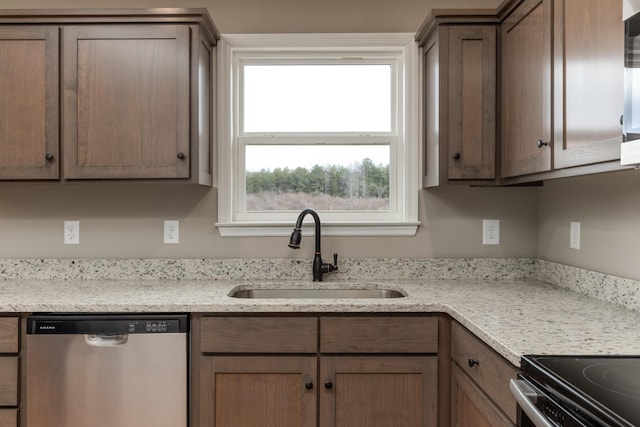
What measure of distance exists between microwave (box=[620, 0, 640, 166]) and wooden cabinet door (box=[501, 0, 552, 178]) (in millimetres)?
452

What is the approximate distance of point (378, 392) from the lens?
1.71m

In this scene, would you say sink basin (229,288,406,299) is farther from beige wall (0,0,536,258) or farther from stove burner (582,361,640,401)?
stove burner (582,361,640,401)

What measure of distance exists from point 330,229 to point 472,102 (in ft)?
3.04

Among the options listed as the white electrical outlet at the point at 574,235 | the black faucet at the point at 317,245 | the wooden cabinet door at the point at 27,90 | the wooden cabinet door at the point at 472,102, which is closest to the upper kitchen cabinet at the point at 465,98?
the wooden cabinet door at the point at 472,102

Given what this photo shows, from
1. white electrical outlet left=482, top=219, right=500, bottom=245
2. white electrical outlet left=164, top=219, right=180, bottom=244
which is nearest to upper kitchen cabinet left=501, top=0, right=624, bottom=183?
white electrical outlet left=482, top=219, right=500, bottom=245

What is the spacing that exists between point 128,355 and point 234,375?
0.41 metres

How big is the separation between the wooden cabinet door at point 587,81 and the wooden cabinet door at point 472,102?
46 centimetres

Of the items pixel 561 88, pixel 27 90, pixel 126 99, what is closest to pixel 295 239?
pixel 126 99

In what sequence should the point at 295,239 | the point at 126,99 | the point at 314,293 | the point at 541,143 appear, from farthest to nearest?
1. the point at 314,293
2. the point at 295,239
3. the point at 126,99
4. the point at 541,143

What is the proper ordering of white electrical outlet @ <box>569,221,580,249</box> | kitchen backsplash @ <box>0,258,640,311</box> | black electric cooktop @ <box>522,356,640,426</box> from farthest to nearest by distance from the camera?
kitchen backsplash @ <box>0,258,640,311</box> → white electrical outlet @ <box>569,221,580,249</box> → black electric cooktop @ <box>522,356,640,426</box>

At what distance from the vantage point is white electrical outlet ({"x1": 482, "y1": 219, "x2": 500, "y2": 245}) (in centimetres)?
235

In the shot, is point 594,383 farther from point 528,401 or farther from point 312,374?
point 312,374

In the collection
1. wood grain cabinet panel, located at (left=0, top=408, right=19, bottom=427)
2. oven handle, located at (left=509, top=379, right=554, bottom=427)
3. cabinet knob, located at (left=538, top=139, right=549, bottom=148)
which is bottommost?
wood grain cabinet panel, located at (left=0, top=408, right=19, bottom=427)

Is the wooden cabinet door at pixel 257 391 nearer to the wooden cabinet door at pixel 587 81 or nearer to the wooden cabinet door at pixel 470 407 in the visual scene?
the wooden cabinet door at pixel 470 407
